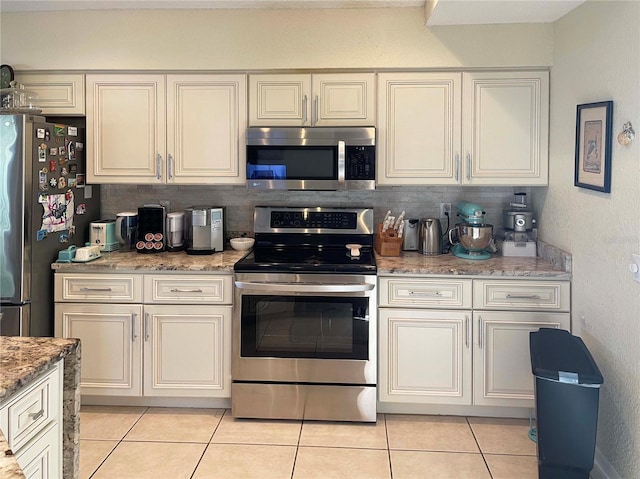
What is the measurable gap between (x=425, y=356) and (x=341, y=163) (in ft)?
3.84

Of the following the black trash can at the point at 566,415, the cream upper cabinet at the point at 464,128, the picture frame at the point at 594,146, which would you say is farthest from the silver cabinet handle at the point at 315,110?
the black trash can at the point at 566,415

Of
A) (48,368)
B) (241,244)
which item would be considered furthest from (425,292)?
(48,368)

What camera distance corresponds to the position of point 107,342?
122 inches

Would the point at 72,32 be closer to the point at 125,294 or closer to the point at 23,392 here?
the point at 125,294

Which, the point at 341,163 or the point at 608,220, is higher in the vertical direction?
the point at 341,163

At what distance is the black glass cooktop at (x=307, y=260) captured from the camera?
2.98 metres

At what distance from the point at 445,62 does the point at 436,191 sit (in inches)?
32.4

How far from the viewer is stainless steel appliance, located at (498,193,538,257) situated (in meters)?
3.36

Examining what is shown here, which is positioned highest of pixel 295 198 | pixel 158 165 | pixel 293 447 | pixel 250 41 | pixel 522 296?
pixel 250 41

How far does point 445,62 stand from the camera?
3.21 m

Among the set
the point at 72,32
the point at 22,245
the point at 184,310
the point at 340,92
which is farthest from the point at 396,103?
the point at 22,245

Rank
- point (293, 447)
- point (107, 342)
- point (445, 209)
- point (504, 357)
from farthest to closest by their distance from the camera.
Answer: point (445, 209)
point (107, 342)
point (504, 357)
point (293, 447)

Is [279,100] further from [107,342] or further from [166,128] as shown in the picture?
[107,342]

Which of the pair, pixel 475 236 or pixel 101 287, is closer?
pixel 101 287
